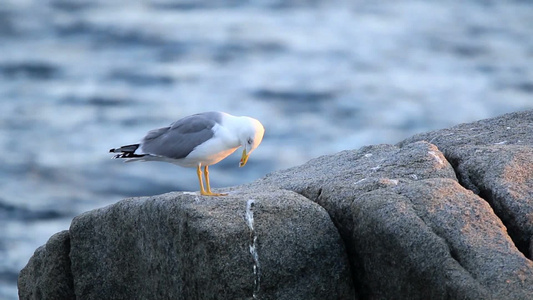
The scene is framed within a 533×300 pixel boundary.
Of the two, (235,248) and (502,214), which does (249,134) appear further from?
(502,214)

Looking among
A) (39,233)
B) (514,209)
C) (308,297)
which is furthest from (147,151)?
(39,233)

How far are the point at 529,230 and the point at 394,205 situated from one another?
1.03 meters

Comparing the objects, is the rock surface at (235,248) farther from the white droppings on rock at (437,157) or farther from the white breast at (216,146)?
the white droppings on rock at (437,157)

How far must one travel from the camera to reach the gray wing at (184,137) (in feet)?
25.8

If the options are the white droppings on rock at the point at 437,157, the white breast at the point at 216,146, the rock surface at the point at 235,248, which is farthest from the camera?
the white breast at the point at 216,146

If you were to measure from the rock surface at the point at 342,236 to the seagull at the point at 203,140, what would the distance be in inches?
20.3

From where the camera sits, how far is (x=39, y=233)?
18.7 m

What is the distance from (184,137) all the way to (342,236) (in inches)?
74.3

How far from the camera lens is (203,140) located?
7.83 meters

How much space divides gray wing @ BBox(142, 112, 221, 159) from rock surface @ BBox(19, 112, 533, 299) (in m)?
0.73

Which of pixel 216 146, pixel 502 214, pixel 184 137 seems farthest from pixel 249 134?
pixel 502 214

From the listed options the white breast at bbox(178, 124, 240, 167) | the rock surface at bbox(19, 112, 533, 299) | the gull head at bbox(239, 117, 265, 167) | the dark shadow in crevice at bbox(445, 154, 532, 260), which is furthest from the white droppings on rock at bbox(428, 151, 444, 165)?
the white breast at bbox(178, 124, 240, 167)

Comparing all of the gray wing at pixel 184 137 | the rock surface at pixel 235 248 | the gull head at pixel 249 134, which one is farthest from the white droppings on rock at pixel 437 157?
the gray wing at pixel 184 137

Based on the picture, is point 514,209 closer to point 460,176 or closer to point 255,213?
point 460,176
